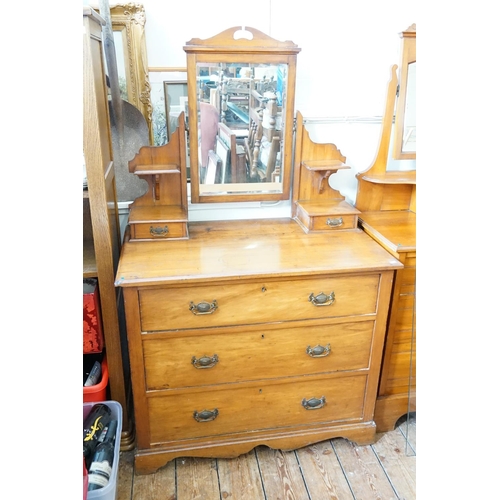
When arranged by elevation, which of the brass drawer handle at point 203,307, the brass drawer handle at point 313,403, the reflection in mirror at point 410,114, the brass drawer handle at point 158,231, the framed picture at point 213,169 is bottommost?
the brass drawer handle at point 313,403

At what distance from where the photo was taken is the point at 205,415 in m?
1.54

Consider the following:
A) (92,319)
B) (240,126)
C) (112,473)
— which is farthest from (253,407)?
(240,126)

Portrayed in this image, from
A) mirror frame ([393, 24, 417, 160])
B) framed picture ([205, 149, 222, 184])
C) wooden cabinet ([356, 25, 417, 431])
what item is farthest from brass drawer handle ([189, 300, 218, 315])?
mirror frame ([393, 24, 417, 160])

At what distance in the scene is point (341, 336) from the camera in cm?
153

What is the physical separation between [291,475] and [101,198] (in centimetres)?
123

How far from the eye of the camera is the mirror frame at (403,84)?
158 cm

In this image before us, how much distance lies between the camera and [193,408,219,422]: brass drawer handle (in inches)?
60.6

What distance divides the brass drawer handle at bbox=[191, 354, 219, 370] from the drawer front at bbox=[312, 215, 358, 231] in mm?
623

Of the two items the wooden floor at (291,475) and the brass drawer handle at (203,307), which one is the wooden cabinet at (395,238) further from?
the brass drawer handle at (203,307)

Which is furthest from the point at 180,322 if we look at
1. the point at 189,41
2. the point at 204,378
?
the point at 189,41

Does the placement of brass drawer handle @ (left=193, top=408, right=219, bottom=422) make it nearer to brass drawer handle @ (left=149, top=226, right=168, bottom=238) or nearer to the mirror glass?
brass drawer handle @ (left=149, top=226, right=168, bottom=238)

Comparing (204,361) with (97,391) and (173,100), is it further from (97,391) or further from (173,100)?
(173,100)

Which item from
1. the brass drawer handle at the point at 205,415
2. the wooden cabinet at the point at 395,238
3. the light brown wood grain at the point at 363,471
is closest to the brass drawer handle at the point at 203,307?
the brass drawer handle at the point at 205,415
